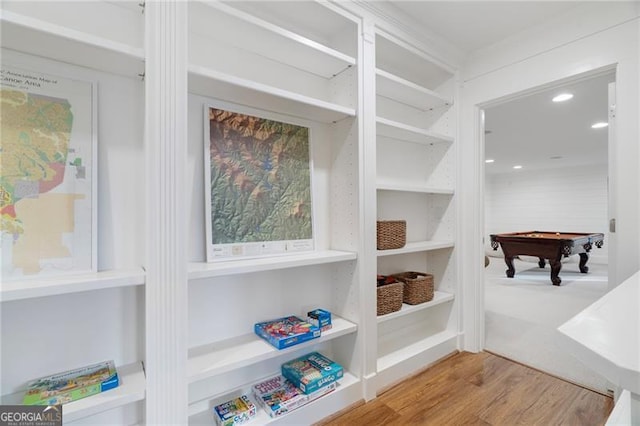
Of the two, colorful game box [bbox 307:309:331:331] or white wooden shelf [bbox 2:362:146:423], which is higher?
colorful game box [bbox 307:309:331:331]

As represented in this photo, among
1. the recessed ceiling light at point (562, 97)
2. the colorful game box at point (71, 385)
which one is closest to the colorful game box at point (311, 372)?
the colorful game box at point (71, 385)

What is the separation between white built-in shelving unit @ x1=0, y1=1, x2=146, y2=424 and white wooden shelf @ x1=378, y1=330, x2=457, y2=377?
1.44 metres

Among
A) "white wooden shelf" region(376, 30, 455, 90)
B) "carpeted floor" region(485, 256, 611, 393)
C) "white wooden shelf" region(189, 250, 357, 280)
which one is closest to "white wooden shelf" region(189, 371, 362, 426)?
"white wooden shelf" region(189, 250, 357, 280)

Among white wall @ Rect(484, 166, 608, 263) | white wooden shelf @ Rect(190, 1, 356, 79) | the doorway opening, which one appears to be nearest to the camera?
white wooden shelf @ Rect(190, 1, 356, 79)

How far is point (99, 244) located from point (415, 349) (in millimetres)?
2108

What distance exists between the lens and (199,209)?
1.45 m

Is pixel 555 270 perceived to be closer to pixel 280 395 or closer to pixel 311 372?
pixel 311 372

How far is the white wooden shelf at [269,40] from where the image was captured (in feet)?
4.47

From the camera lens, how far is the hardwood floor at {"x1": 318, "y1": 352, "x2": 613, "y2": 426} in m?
1.61

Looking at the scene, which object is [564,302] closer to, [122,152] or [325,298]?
[325,298]

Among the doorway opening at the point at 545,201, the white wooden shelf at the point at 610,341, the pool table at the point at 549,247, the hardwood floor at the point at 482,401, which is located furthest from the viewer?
the pool table at the point at 549,247

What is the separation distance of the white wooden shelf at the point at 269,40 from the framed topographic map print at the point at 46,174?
0.63 metres

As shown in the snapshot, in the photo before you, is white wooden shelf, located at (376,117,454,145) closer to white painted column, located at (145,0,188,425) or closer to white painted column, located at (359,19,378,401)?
white painted column, located at (359,19,378,401)

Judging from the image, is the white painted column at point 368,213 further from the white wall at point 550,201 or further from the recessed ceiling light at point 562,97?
the white wall at point 550,201
